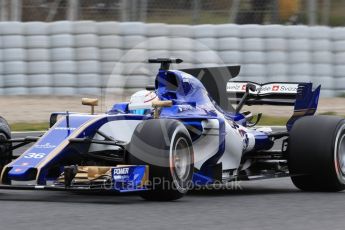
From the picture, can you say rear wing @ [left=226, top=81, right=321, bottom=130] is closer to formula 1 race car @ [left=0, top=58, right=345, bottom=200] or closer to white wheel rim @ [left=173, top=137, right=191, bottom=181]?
formula 1 race car @ [left=0, top=58, right=345, bottom=200]

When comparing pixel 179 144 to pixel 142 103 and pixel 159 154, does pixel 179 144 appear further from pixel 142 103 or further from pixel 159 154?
pixel 142 103

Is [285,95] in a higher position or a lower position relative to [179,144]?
higher

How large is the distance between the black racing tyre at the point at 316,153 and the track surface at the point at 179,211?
154 millimetres

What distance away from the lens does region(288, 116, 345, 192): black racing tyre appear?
8586mm

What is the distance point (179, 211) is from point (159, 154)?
60cm

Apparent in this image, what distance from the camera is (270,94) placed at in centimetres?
966

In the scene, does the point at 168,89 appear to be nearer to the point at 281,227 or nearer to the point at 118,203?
the point at 118,203

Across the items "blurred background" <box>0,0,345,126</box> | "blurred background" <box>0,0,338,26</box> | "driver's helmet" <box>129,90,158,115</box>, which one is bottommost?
"driver's helmet" <box>129,90,158,115</box>

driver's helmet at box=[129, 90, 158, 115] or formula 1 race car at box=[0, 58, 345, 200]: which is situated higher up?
driver's helmet at box=[129, 90, 158, 115]

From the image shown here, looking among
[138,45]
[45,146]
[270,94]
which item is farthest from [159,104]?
[138,45]

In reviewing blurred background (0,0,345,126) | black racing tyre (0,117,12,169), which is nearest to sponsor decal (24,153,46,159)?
black racing tyre (0,117,12,169)

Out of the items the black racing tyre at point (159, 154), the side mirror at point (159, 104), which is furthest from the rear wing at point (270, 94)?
the black racing tyre at point (159, 154)

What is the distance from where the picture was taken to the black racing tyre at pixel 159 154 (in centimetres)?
730

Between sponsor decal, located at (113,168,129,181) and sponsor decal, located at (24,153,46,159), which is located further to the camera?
sponsor decal, located at (24,153,46,159)
